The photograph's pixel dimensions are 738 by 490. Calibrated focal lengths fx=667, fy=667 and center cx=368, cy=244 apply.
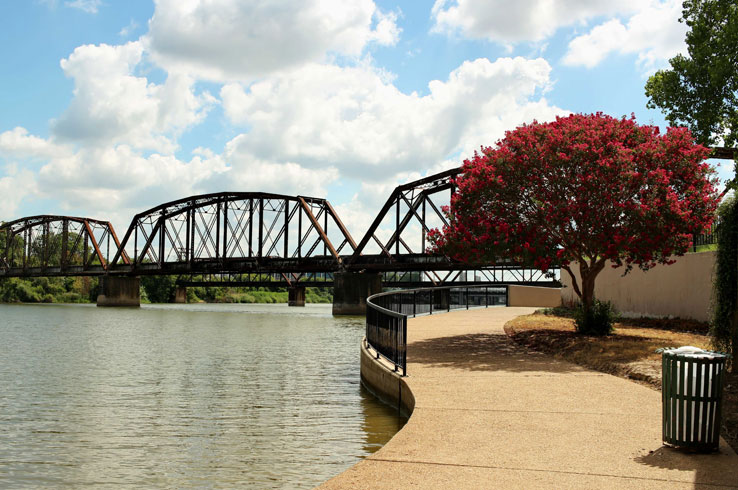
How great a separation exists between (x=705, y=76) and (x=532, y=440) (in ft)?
106

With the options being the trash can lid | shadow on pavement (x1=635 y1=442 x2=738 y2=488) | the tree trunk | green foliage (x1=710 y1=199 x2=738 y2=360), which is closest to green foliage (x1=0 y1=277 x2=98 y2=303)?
the tree trunk

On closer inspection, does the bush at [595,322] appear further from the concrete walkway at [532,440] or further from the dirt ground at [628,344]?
the concrete walkway at [532,440]

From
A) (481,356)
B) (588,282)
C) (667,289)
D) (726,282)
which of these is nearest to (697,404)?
(726,282)

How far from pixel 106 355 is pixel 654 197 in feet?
69.1

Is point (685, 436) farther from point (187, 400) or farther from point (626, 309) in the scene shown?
point (626, 309)

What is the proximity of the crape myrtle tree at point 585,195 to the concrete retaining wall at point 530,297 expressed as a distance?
954 inches

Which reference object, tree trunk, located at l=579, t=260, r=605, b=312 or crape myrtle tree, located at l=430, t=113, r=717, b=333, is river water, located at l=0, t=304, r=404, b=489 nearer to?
crape myrtle tree, located at l=430, t=113, r=717, b=333

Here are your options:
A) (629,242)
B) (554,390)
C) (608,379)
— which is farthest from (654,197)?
(554,390)

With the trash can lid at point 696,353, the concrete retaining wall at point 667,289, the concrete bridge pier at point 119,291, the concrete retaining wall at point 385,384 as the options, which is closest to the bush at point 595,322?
the concrete retaining wall at point 667,289

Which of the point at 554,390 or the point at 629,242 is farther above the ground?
the point at 629,242

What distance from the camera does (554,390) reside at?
11.7 meters

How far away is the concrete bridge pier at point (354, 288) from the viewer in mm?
76688

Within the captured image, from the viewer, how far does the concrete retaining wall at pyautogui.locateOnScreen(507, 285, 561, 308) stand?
44.8m

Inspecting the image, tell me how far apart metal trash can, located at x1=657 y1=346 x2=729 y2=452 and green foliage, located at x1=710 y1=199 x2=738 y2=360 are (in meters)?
6.43
